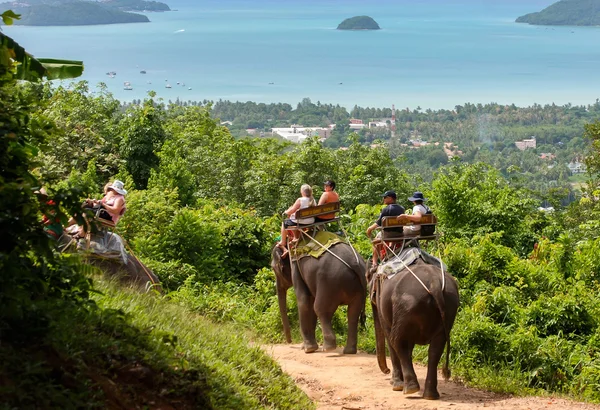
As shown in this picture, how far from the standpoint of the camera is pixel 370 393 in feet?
37.8

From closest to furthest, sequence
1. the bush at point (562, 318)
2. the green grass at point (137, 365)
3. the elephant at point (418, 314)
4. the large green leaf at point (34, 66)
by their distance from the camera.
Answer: the green grass at point (137, 365)
the large green leaf at point (34, 66)
the elephant at point (418, 314)
the bush at point (562, 318)

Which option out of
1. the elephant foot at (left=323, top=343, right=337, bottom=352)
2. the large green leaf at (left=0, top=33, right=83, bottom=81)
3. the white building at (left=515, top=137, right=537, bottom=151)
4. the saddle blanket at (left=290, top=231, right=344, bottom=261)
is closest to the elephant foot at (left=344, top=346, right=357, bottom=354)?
the elephant foot at (left=323, top=343, right=337, bottom=352)

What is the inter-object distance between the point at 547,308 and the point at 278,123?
298ft

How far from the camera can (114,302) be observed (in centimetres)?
916

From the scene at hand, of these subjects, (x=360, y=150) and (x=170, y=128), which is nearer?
(x=360, y=150)

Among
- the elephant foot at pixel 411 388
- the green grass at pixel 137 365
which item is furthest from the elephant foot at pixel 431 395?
the green grass at pixel 137 365

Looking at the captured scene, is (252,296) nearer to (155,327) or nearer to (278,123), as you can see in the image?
(155,327)

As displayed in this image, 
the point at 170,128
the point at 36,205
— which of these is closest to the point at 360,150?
the point at 170,128

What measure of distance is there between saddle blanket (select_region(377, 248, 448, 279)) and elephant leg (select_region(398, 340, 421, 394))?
0.85 metres

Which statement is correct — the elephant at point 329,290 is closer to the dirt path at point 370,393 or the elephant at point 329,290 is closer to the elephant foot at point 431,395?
the dirt path at point 370,393

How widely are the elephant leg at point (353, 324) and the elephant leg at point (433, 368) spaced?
8.84ft

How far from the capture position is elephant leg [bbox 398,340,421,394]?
11422mm

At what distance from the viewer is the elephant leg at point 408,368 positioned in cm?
1142

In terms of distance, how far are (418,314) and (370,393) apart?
3.86 ft
